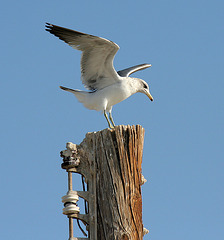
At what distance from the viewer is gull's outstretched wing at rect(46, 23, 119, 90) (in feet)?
29.4

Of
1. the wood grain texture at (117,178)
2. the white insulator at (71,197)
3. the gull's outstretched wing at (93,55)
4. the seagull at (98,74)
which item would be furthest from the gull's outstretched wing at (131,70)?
the white insulator at (71,197)

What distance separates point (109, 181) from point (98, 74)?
13.0 ft

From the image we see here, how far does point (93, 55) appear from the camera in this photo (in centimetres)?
924

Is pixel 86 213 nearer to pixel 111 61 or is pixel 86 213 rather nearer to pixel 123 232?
pixel 123 232

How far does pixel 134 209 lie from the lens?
5863 millimetres

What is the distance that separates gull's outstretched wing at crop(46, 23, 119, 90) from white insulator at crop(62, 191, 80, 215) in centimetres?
379

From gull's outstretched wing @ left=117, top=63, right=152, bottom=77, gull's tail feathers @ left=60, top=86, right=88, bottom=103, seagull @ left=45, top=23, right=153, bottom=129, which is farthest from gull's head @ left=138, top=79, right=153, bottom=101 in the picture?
gull's tail feathers @ left=60, top=86, right=88, bottom=103

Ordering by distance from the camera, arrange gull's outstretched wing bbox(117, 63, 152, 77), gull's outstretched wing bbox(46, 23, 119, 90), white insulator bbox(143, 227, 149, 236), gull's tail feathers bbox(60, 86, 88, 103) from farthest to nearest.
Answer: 1. gull's outstretched wing bbox(117, 63, 152, 77)
2. gull's tail feathers bbox(60, 86, 88, 103)
3. gull's outstretched wing bbox(46, 23, 119, 90)
4. white insulator bbox(143, 227, 149, 236)

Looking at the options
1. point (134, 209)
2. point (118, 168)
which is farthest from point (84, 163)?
point (134, 209)

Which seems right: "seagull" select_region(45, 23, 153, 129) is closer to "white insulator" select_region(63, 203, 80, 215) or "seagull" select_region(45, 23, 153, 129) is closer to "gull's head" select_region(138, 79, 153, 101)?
"gull's head" select_region(138, 79, 153, 101)

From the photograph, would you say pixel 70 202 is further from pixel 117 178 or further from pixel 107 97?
pixel 107 97

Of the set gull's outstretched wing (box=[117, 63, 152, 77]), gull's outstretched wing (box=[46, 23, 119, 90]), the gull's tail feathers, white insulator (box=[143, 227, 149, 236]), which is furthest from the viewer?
gull's outstretched wing (box=[117, 63, 152, 77])

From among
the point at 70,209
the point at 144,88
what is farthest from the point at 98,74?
the point at 70,209

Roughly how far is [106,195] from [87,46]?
13.1ft
